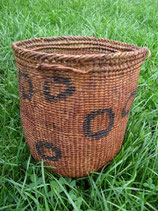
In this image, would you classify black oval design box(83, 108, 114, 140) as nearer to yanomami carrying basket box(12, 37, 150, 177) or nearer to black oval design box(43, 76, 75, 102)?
yanomami carrying basket box(12, 37, 150, 177)

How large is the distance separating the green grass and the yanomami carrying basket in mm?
82

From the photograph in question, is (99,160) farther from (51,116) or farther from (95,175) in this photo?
(51,116)

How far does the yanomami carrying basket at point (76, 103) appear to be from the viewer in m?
0.83

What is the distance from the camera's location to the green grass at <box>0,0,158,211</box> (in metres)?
0.97

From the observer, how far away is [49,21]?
96.2 inches

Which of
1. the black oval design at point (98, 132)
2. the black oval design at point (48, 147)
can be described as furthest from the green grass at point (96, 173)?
the black oval design at point (98, 132)

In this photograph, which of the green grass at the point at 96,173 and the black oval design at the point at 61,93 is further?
the green grass at the point at 96,173

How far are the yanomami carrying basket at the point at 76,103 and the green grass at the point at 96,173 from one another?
8cm

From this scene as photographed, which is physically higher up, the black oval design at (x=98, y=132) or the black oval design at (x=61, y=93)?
the black oval design at (x=61, y=93)

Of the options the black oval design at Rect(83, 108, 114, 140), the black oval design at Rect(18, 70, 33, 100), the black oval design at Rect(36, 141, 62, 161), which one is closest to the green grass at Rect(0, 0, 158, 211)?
the black oval design at Rect(36, 141, 62, 161)

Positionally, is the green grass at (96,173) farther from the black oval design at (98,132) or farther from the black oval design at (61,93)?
the black oval design at (61,93)

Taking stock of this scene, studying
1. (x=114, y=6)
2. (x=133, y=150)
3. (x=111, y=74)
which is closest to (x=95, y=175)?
(x=133, y=150)

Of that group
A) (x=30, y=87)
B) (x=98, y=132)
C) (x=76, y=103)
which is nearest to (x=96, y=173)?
(x=98, y=132)

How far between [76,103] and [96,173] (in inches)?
14.6
